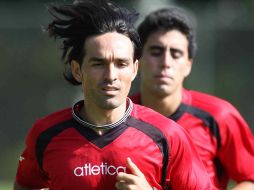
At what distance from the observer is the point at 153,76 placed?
21.1ft

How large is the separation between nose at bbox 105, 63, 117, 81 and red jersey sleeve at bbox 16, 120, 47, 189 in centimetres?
59

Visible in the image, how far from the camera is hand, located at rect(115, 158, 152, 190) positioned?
4.55 meters

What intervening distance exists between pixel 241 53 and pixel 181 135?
26.7 ft

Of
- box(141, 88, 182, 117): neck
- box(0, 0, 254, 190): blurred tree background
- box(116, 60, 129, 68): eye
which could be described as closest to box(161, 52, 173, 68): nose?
box(141, 88, 182, 117): neck

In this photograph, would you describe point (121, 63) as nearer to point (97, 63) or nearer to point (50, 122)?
point (97, 63)

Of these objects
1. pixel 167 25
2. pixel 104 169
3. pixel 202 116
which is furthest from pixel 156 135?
pixel 167 25

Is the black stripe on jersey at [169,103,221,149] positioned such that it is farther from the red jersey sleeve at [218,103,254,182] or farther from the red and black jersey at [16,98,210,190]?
the red and black jersey at [16,98,210,190]

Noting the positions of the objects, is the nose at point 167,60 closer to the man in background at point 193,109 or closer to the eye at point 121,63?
the man in background at point 193,109

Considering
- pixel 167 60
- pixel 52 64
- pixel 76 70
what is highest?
pixel 76 70

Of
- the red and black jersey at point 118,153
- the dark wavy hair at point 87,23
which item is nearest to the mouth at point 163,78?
the dark wavy hair at point 87,23

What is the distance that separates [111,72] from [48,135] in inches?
22.0

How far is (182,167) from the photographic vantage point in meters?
4.73

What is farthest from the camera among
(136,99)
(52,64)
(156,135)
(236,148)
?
(52,64)

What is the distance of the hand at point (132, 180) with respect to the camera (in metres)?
4.55
